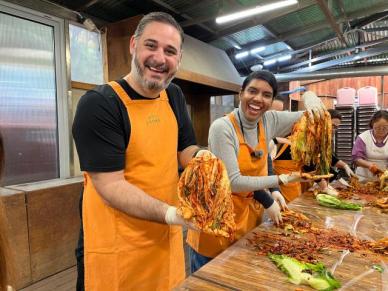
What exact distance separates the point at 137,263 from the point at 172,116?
2.59 ft

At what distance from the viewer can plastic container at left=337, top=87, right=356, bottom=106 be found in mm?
7958

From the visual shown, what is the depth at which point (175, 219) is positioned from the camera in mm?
1279

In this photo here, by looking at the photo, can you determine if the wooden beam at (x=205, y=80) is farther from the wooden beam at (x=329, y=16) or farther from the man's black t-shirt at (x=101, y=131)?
the man's black t-shirt at (x=101, y=131)

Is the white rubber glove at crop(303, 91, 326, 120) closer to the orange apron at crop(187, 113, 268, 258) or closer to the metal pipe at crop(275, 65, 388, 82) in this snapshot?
the orange apron at crop(187, 113, 268, 258)

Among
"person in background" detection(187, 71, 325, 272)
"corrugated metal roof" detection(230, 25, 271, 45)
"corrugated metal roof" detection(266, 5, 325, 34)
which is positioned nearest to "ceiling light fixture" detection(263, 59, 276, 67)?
"corrugated metal roof" detection(230, 25, 271, 45)

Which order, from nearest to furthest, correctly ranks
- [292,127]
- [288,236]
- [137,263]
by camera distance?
[137,263]
[288,236]
[292,127]

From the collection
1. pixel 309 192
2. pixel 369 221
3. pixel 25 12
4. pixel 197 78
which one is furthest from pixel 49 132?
pixel 369 221

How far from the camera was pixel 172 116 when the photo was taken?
66.9 inches

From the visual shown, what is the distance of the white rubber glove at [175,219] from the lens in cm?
126

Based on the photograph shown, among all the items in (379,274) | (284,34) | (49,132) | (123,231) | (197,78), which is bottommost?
(379,274)

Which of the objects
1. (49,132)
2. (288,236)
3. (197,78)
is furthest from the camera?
(197,78)

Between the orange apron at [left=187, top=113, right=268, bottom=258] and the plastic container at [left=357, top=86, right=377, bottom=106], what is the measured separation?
6.93 m

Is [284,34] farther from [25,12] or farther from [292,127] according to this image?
[25,12]

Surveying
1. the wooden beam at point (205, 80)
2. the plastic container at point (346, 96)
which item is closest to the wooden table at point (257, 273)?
the wooden beam at point (205, 80)
